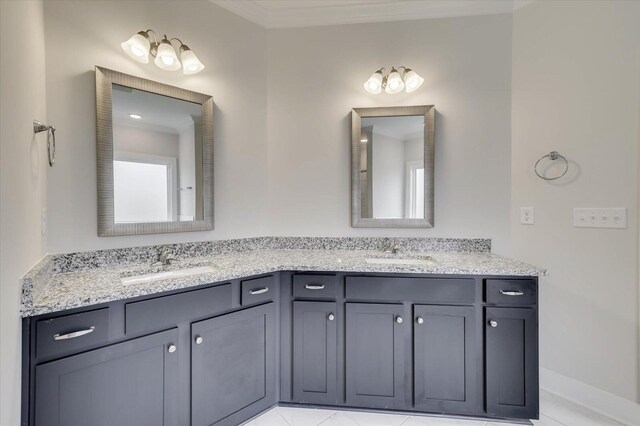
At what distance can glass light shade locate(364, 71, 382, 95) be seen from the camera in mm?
2162

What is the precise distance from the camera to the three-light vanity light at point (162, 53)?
169cm

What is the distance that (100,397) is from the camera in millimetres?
1203

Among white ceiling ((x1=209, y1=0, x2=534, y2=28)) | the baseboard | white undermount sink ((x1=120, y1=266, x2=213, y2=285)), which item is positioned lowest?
the baseboard

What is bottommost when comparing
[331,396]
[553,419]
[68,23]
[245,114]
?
[553,419]

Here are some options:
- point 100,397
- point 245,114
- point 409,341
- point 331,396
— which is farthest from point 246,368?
point 245,114

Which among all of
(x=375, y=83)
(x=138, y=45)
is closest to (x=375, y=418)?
(x=375, y=83)

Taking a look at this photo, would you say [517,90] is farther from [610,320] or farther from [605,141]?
[610,320]

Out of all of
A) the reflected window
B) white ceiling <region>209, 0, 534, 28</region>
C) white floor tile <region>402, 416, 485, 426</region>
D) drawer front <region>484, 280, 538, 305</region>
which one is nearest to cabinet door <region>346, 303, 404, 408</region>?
white floor tile <region>402, 416, 485, 426</region>

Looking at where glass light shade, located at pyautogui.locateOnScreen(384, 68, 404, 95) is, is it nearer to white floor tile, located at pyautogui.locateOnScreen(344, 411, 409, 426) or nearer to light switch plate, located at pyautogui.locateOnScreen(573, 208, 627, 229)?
light switch plate, located at pyautogui.locateOnScreen(573, 208, 627, 229)

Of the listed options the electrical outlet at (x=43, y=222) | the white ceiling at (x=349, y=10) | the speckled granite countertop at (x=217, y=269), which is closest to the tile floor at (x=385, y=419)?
the speckled granite countertop at (x=217, y=269)

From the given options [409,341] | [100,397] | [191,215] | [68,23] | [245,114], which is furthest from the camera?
[245,114]

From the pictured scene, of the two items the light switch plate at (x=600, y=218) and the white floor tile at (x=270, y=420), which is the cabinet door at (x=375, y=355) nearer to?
the white floor tile at (x=270, y=420)

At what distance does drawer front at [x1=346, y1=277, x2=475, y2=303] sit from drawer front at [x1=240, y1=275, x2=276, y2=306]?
1.47 feet

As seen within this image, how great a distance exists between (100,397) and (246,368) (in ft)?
2.17
